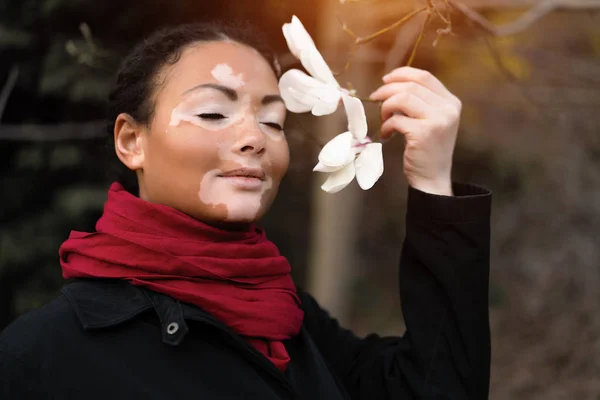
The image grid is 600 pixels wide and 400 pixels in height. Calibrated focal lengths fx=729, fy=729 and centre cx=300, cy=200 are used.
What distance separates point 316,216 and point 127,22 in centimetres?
120

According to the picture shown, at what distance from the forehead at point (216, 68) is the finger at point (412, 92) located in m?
0.22

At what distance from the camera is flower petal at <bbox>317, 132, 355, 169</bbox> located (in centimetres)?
119

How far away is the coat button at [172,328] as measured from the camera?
4.08ft

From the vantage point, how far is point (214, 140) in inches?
54.0

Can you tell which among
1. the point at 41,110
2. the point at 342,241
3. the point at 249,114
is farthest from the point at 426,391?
the point at 41,110

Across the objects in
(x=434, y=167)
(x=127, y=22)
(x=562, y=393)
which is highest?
(x=127, y=22)

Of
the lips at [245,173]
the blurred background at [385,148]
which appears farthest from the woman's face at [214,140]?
the blurred background at [385,148]

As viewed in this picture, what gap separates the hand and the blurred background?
1.14 feet

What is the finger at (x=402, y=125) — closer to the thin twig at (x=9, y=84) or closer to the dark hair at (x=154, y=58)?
the dark hair at (x=154, y=58)

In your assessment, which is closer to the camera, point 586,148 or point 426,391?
point 426,391

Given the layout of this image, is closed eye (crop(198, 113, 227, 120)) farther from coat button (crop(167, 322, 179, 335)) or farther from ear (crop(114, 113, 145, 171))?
coat button (crop(167, 322, 179, 335))

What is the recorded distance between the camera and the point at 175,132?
1381 millimetres

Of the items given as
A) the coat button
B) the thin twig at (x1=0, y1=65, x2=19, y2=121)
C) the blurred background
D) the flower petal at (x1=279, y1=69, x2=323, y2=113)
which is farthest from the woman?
the thin twig at (x1=0, y1=65, x2=19, y2=121)

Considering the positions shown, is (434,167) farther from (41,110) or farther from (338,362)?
(41,110)
